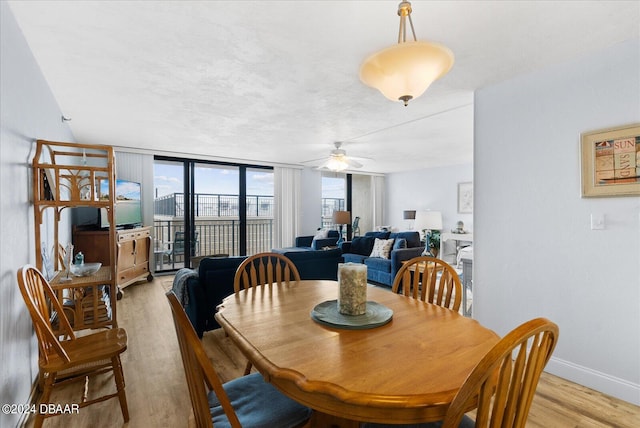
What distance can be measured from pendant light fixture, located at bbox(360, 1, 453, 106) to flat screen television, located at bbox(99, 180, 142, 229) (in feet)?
14.5

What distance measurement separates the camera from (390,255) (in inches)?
206

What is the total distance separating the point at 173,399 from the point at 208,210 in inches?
194

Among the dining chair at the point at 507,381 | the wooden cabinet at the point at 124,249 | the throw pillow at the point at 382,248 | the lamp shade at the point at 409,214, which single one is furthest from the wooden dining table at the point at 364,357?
the lamp shade at the point at 409,214

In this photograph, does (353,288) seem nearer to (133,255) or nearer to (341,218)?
(133,255)

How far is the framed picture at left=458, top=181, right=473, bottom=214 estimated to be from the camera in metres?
6.85

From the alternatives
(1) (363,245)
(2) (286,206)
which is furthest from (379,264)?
(2) (286,206)

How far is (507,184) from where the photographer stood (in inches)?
102

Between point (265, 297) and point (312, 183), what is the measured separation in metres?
5.92

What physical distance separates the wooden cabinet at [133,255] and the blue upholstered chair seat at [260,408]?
3813 mm

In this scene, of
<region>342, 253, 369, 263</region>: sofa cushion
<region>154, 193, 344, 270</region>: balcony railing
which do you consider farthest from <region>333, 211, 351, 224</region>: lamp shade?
<region>154, 193, 344, 270</region>: balcony railing

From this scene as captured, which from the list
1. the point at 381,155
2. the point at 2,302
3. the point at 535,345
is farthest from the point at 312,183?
the point at 535,345

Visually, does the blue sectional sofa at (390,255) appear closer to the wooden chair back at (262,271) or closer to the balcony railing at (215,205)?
the balcony railing at (215,205)

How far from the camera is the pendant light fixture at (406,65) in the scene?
1.30m

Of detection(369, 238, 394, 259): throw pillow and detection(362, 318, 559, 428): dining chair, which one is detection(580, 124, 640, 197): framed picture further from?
detection(369, 238, 394, 259): throw pillow
